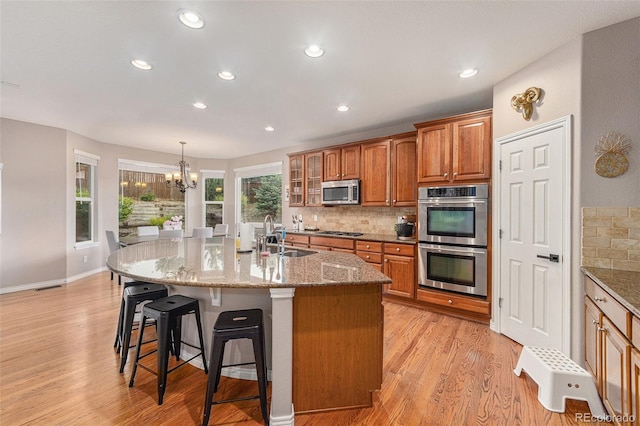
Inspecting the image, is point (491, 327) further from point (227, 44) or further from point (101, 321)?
point (101, 321)

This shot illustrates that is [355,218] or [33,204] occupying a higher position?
[33,204]

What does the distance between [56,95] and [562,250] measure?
17.9ft

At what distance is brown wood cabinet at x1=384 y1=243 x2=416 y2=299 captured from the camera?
3697mm

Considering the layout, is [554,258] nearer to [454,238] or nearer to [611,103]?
[454,238]

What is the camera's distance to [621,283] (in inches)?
67.1

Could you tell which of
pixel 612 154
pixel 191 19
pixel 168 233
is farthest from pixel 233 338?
pixel 168 233

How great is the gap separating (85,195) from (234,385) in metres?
5.19

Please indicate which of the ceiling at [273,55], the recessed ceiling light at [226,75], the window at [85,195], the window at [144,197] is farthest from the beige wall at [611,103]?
the window at [144,197]

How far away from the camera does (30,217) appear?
440 centimetres

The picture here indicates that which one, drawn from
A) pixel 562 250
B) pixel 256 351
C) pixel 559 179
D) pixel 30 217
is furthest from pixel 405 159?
pixel 30 217

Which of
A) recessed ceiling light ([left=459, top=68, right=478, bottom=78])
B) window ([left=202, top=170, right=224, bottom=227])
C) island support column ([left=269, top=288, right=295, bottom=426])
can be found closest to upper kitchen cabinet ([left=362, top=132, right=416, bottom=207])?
recessed ceiling light ([left=459, top=68, right=478, bottom=78])

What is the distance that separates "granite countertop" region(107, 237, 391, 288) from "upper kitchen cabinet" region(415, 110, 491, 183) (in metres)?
1.79

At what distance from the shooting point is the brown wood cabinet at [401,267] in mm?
3697

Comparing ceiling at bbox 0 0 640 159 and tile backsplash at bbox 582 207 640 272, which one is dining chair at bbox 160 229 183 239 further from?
tile backsplash at bbox 582 207 640 272
